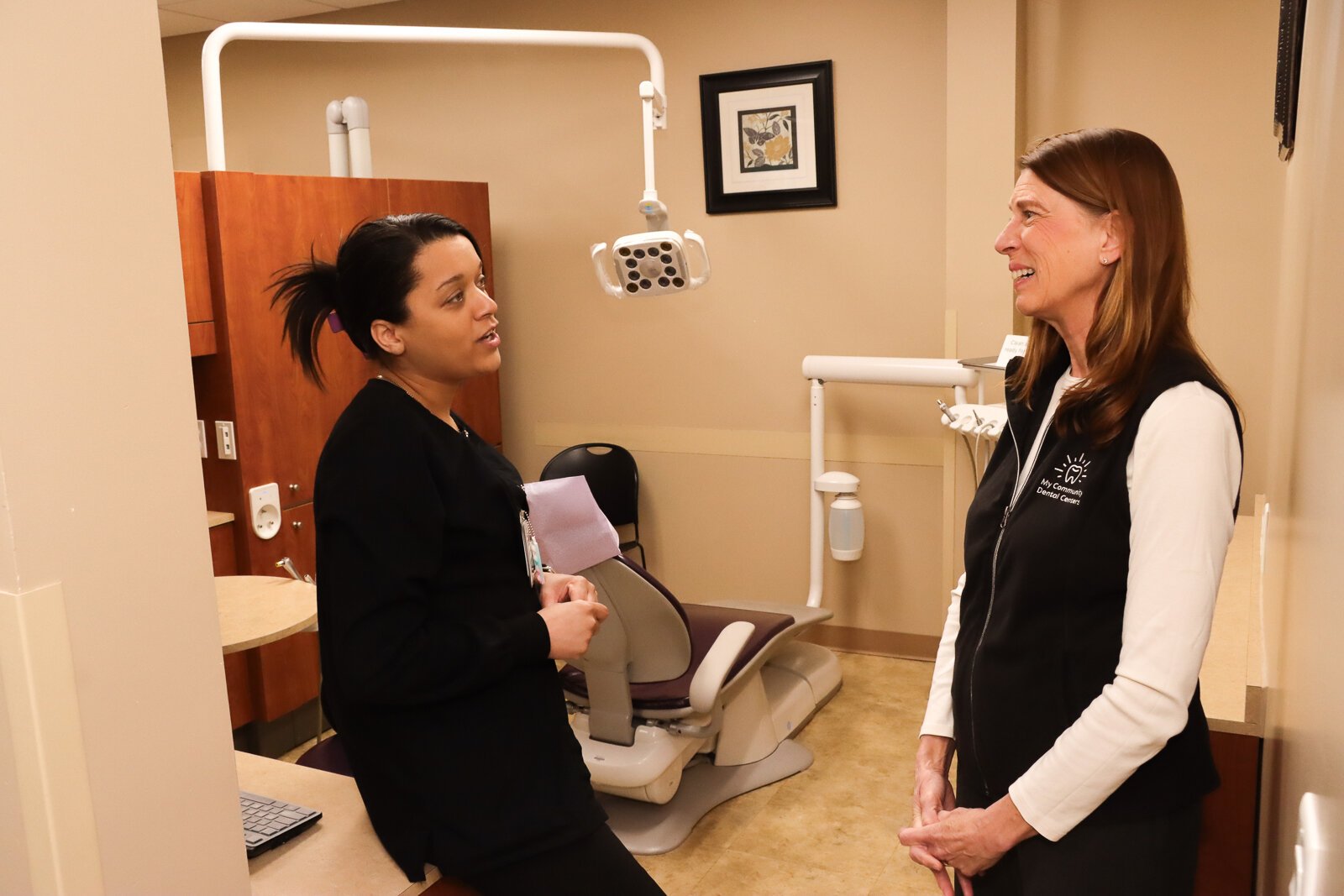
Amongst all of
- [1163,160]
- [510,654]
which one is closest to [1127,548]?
[1163,160]

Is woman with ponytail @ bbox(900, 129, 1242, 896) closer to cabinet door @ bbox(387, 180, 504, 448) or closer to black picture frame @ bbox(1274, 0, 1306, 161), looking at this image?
black picture frame @ bbox(1274, 0, 1306, 161)

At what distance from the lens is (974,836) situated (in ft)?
4.14

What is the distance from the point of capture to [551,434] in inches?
187

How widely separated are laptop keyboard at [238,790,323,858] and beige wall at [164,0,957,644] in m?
3.01

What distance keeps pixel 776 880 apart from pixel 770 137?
8.76 ft

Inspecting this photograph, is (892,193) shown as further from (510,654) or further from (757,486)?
(510,654)

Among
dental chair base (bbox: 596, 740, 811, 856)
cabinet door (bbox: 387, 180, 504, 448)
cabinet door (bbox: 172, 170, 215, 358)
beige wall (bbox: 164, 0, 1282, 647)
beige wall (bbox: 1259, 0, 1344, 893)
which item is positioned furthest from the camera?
cabinet door (bbox: 387, 180, 504, 448)

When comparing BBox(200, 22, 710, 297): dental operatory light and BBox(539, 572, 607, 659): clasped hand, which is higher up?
BBox(200, 22, 710, 297): dental operatory light

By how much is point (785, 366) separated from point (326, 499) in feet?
10.3

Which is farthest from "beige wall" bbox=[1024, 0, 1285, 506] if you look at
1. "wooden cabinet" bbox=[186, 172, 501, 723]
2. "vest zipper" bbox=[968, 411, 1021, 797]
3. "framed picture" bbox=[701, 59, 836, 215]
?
"vest zipper" bbox=[968, 411, 1021, 797]

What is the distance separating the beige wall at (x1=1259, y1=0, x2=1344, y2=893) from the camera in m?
0.73

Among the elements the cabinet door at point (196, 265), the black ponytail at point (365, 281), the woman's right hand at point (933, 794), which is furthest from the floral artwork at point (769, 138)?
the woman's right hand at point (933, 794)

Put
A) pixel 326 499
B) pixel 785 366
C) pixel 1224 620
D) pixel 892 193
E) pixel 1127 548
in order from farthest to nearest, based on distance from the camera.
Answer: pixel 785 366 → pixel 892 193 → pixel 1224 620 → pixel 326 499 → pixel 1127 548

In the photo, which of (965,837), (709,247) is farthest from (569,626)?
(709,247)
